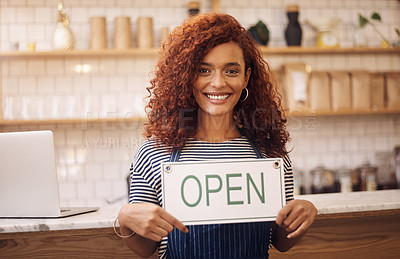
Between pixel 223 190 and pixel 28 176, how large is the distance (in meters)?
0.89

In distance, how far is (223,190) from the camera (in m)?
1.28

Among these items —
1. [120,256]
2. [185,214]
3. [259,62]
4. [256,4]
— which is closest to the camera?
[185,214]

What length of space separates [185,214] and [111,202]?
2539mm

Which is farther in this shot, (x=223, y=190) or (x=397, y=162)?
(x=397, y=162)

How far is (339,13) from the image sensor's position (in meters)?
4.08

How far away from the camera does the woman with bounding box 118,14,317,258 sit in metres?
1.36

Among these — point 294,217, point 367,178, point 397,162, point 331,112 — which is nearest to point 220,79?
point 294,217

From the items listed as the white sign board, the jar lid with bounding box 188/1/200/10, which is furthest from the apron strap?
the jar lid with bounding box 188/1/200/10

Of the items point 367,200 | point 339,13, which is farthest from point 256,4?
point 367,200

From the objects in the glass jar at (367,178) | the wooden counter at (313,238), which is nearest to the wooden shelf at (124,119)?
the glass jar at (367,178)

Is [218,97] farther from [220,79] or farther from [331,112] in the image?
[331,112]

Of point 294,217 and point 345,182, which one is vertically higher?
point 294,217

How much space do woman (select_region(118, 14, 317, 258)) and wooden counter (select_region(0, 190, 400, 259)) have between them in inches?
18.7

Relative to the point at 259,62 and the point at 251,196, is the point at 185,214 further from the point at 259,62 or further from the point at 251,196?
the point at 259,62
